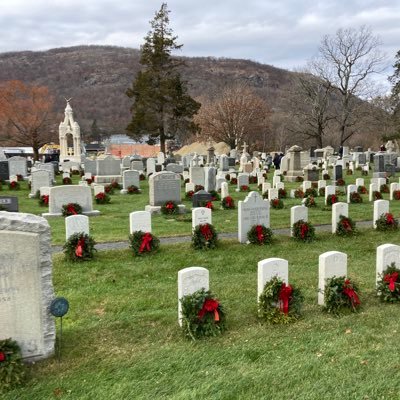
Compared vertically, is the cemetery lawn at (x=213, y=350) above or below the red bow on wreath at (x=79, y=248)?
below

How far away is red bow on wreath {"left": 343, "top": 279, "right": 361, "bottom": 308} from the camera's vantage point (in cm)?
657

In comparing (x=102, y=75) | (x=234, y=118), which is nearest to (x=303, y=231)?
(x=234, y=118)

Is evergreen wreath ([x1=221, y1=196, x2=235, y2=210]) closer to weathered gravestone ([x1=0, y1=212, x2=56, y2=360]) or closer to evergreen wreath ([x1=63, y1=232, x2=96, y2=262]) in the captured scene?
evergreen wreath ([x1=63, y1=232, x2=96, y2=262])

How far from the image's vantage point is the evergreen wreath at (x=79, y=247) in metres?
9.50

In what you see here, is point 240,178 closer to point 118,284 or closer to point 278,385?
point 118,284

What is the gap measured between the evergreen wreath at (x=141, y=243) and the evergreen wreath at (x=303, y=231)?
3.60 m

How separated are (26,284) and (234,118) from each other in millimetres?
54440

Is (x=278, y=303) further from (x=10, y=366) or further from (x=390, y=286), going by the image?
(x=10, y=366)

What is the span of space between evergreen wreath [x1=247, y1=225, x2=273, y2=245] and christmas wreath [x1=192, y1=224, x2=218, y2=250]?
3.41 ft

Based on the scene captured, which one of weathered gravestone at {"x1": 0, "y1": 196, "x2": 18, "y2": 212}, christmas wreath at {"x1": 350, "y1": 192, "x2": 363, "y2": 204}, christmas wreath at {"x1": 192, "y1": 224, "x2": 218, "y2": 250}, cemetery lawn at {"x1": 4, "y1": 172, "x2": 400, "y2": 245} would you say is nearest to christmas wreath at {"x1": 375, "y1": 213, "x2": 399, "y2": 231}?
cemetery lawn at {"x1": 4, "y1": 172, "x2": 400, "y2": 245}

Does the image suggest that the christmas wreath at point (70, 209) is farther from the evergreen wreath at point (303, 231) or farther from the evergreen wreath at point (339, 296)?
the evergreen wreath at point (339, 296)

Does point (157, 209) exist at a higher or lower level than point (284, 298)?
higher

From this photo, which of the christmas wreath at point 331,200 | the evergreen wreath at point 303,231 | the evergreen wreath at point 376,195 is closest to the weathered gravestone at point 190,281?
the evergreen wreath at point 303,231

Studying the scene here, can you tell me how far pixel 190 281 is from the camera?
605 cm
